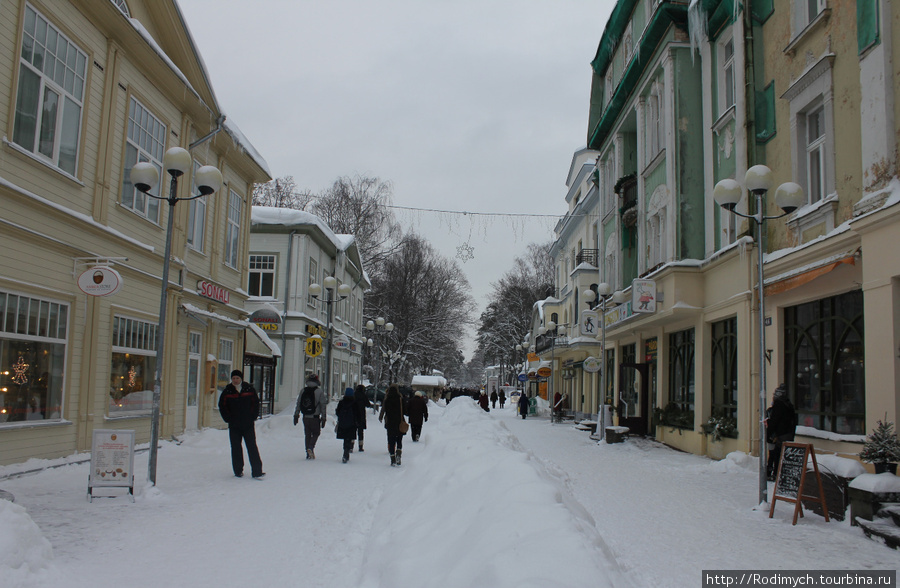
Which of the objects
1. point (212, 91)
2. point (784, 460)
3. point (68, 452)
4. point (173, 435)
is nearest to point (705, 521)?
point (784, 460)

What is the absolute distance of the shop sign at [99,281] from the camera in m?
11.1

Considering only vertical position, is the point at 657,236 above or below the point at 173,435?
above

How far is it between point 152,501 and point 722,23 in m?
15.7

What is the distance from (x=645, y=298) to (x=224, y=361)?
41.1 feet

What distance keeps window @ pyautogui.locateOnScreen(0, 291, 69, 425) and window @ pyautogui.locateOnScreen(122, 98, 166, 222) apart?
3348mm

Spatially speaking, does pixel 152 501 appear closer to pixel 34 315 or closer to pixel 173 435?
pixel 34 315

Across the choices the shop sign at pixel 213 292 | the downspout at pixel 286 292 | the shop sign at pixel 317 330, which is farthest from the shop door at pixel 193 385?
the downspout at pixel 286 292

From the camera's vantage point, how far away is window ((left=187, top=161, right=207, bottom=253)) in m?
17.5

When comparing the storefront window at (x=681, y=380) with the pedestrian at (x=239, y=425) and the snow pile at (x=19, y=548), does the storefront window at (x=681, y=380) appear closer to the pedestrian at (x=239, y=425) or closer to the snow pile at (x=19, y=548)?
the pedestrian at (x=239, y=425)

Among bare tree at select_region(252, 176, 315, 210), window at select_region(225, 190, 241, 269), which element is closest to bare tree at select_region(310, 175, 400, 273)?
bare tree at select_region(252, 176, 315, 210)

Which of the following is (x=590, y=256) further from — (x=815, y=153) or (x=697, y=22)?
(x=815, y=153)

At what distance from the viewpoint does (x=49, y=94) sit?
1141 centimetres

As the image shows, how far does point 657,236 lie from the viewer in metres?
20.6

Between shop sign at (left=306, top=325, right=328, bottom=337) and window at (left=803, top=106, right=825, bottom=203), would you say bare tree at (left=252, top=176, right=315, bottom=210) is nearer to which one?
shop sign at (left=306, top=325, right=328, bottom=337)
